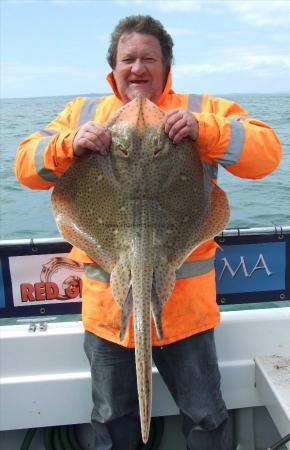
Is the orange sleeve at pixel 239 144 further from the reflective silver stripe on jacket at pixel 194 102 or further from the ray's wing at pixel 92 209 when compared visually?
the ray's wing at pixel 92 209

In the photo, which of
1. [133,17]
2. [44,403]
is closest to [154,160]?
[133,17]

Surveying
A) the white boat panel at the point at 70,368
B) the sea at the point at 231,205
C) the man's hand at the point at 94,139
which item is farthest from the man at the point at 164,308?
the sea at the point at 231,205

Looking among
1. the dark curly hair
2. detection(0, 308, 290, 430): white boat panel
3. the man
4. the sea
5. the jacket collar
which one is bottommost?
the sea

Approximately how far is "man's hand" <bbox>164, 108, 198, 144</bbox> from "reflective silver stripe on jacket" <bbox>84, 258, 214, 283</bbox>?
678mm

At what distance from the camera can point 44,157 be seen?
89.4 inches

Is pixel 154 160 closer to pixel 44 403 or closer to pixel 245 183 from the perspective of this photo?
pixel 44 403

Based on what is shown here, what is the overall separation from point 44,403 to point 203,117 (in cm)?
195

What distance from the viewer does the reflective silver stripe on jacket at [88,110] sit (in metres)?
2.59

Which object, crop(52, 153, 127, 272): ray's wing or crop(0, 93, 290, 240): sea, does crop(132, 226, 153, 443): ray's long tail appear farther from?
crop(0, 93, 290, 240): sea

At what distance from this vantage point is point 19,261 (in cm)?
331

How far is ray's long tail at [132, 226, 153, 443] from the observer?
6.19 ft

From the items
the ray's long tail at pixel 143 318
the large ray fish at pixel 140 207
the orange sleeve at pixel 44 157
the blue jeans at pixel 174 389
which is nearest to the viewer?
the ray's long tail at pixel 143 318

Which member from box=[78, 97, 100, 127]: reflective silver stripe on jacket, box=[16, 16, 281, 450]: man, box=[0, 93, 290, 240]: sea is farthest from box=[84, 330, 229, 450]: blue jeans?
box=[0, 93, 290, 240]: sea

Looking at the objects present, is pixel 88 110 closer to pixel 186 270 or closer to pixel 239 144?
pixel 239 144
